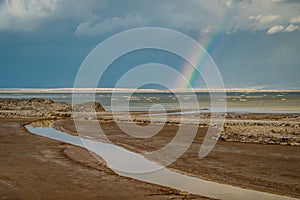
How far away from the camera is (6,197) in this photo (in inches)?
418

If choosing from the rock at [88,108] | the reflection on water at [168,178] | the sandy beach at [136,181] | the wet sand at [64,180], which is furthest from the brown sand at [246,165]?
the rock at [88,108]

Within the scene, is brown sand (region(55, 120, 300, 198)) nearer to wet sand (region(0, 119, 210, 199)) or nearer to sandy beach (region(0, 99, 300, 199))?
sandy beach (region(0, 99, 300, 199))

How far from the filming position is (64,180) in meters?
12.9

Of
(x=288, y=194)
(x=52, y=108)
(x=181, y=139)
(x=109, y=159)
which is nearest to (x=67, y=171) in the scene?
(x=109, y=159)

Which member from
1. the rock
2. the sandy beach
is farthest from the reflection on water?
the rock

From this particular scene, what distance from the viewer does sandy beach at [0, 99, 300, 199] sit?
37.9 ft

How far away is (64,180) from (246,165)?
25.6ft

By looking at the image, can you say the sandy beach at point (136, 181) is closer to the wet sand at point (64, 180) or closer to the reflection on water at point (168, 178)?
the wet sand at point (64, 180)

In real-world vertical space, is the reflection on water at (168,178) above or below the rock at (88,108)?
below

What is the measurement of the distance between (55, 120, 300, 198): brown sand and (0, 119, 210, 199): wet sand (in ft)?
9.83

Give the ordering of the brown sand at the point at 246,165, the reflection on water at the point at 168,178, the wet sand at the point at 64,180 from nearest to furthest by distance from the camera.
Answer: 1. the wet sand at the point at 64,180
2. the reflection on water at the point at 168,178
3. the brown sand at the point at 246,165

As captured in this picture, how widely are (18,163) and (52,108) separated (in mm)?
52225

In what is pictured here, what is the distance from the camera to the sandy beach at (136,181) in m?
11.6

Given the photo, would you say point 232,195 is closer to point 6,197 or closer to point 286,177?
point 286,177
